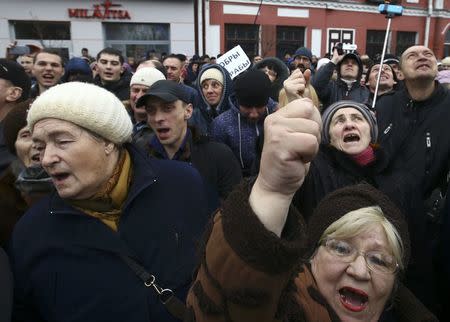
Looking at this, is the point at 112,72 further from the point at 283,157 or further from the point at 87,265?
the point at 283,157

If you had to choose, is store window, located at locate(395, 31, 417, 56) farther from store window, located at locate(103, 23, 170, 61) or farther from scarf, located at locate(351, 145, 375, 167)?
scarf, located at locate(351, 145, 375, 167)

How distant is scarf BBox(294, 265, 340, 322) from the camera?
3.89ft

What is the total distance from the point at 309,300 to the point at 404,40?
23558 millimetres

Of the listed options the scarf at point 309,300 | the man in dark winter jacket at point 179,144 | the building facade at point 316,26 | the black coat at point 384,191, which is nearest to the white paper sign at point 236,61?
the man in dark winter jacket at point 179,144

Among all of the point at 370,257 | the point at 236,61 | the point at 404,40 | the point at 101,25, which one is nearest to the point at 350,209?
the point at 370,257

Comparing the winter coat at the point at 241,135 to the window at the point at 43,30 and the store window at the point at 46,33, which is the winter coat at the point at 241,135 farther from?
the window at the point at 43,30

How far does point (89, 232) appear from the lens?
153cm

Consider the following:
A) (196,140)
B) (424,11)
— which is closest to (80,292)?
(196,140)

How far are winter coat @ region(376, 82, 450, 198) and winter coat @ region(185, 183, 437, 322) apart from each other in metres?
2.34

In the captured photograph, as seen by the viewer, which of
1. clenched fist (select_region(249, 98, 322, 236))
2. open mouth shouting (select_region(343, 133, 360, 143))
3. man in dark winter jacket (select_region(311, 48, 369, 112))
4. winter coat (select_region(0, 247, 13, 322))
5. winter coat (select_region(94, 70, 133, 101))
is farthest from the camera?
man in dark winter jacket (select_region(311, 48, 369, 112))

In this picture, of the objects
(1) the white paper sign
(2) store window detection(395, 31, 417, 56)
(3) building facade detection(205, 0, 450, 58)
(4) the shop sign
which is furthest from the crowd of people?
(2) store window detection(395, 31, 417, 56)

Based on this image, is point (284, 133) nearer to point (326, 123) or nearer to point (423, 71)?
Answer: point (326, 123)

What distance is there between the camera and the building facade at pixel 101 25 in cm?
1577

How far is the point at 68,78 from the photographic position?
4.56 m
